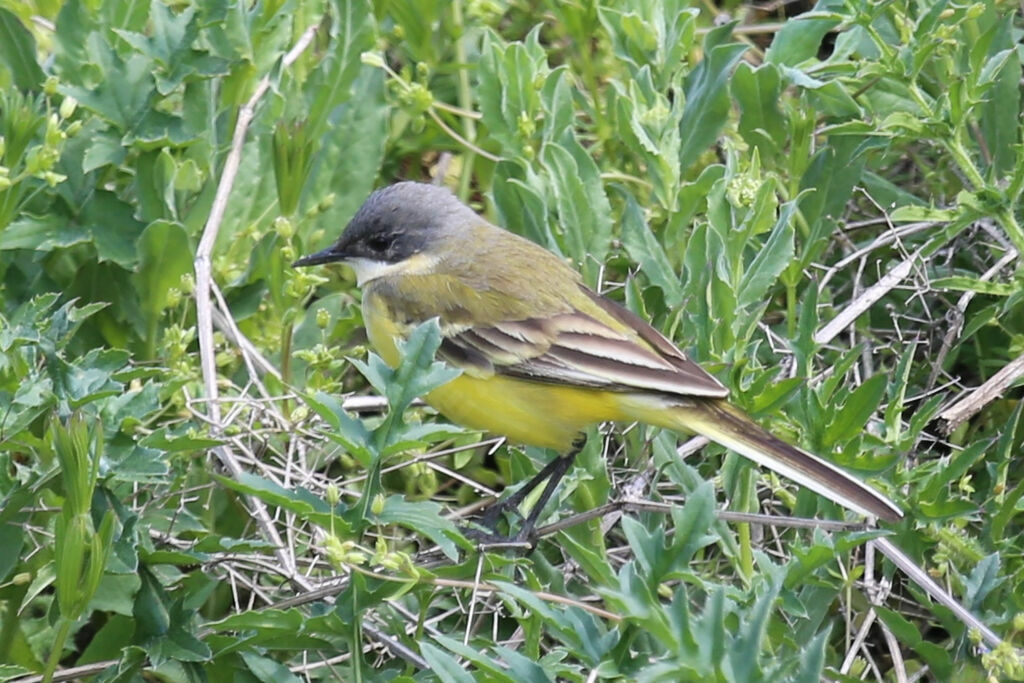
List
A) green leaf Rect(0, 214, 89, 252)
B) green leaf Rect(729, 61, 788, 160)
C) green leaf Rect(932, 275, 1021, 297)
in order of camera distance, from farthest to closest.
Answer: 1. green leaf Rect(729, 61, 788, 160)
2. green leaf Rect(0, 214, 89, 252)
3. green leaf Rect(932, 275, 1021, 297)

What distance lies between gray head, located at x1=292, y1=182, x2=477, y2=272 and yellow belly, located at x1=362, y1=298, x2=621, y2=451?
2.82 feet

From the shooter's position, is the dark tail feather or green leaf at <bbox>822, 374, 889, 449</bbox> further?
green leaf at <bbox>822, 374, 889, 449</bbox>

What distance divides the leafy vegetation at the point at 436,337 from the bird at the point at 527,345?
0.43 feet

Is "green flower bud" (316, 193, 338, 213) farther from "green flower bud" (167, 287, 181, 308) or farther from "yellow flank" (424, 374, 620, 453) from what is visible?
"yellow flank" (424, 374, 620, 453)

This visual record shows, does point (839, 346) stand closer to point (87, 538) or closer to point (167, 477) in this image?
point (167, 477)

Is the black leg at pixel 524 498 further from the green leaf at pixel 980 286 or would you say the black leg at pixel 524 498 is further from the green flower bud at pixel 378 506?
the green leaf at pixel 980 286

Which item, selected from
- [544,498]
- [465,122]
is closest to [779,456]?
[544,498]

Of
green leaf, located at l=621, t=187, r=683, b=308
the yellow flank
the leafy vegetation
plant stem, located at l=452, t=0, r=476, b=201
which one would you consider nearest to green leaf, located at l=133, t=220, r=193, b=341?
the leafy vegetation

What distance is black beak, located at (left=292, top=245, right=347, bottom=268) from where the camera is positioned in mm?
5352

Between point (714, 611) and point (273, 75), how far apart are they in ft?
11.6

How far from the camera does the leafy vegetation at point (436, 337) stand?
407 centimetres

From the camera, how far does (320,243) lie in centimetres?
612

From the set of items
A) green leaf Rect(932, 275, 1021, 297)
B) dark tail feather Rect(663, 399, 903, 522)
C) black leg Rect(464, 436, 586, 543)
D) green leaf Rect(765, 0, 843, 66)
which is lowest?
black leg Rect(464, 436, 586, 543)

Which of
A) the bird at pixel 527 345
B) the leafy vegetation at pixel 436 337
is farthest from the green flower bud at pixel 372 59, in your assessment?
the bird at pixel 527 345
